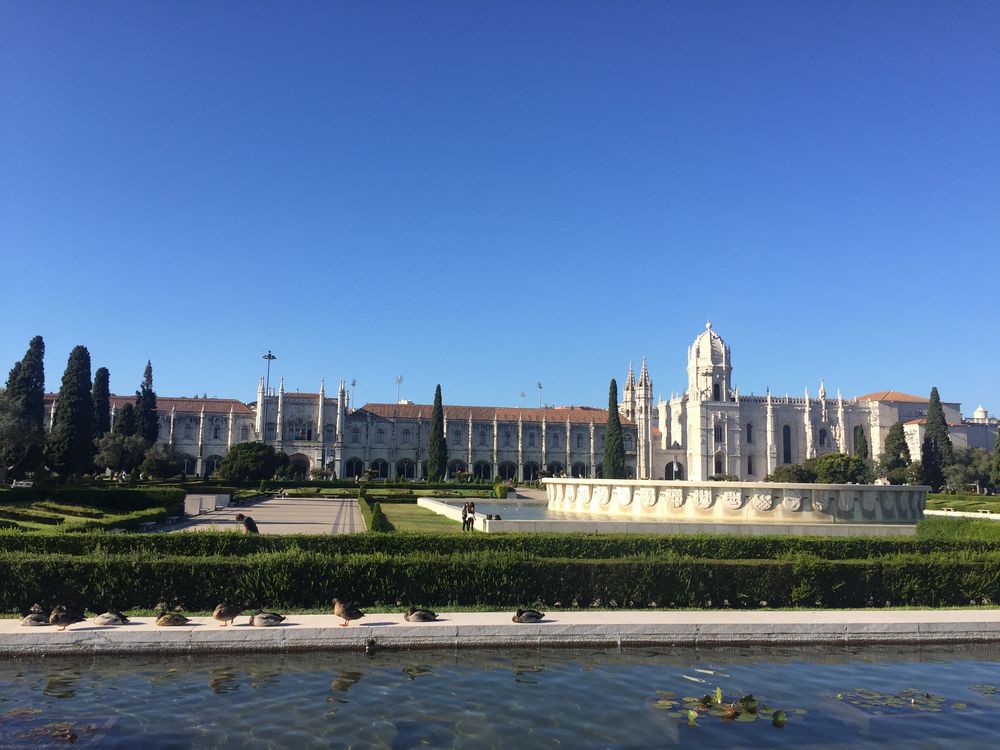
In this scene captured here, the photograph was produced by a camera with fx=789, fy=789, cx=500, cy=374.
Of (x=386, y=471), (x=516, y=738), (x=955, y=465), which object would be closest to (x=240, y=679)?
(x=516, y=738)

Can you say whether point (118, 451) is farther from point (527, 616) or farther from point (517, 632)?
point (517, 632)

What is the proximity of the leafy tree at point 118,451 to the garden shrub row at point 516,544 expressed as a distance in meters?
43.7

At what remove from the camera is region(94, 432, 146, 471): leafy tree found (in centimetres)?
5072

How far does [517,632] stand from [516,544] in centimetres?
288

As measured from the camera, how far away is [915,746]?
6059 mm

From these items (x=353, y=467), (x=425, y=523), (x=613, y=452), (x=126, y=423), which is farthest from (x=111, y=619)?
(x=353, y=467)

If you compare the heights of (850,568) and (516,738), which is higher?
(850,568)

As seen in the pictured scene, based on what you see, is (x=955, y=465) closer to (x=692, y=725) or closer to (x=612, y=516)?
(x=612, y=516)

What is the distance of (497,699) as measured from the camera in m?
7.01

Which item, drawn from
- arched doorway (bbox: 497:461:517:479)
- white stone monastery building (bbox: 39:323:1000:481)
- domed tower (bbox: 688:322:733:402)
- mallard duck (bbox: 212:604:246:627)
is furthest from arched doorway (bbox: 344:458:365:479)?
mallard duck (bbox: 212:604:246:627)

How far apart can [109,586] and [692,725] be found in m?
7.19

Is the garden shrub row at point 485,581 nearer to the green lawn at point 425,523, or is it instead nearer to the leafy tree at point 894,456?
the green lawn at point 425,523

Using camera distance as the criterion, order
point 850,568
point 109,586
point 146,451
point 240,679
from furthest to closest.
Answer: point 146,451, point 850,568, point 109,586, point 240,679

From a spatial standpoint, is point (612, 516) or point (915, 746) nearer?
point (915, 746)
